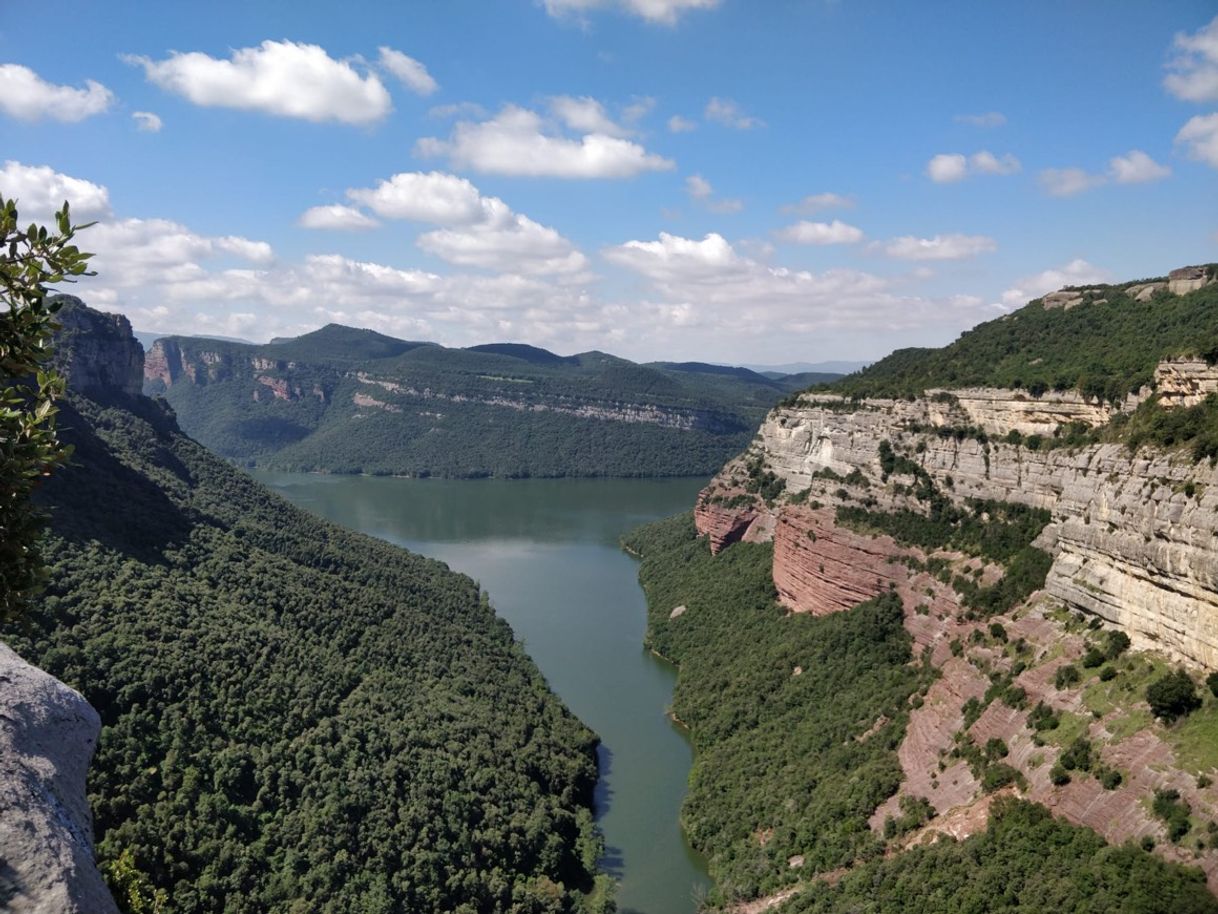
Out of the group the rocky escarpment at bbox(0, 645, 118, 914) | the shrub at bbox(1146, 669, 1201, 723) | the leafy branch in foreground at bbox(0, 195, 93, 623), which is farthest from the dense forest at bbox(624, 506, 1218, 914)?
the leafy branch in foreground at bbox(0, 195, 93, 623)

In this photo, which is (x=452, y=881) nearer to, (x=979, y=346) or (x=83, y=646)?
(x=83, y=646)

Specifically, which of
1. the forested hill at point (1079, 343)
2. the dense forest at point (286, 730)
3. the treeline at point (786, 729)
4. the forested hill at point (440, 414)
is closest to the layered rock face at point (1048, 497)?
the forested hill at point (1079, 343)

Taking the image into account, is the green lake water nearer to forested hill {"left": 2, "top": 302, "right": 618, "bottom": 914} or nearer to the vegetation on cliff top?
forested hill {"left": 2, "top": 302, "right": 618, "bottom": 914}

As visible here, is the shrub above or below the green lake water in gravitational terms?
above

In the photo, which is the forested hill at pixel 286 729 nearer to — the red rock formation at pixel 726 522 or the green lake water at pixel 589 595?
the green lake water at pixel 589 595

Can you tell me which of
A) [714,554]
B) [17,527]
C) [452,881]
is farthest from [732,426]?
[17,527]

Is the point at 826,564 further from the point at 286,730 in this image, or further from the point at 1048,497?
the point at 286,730
